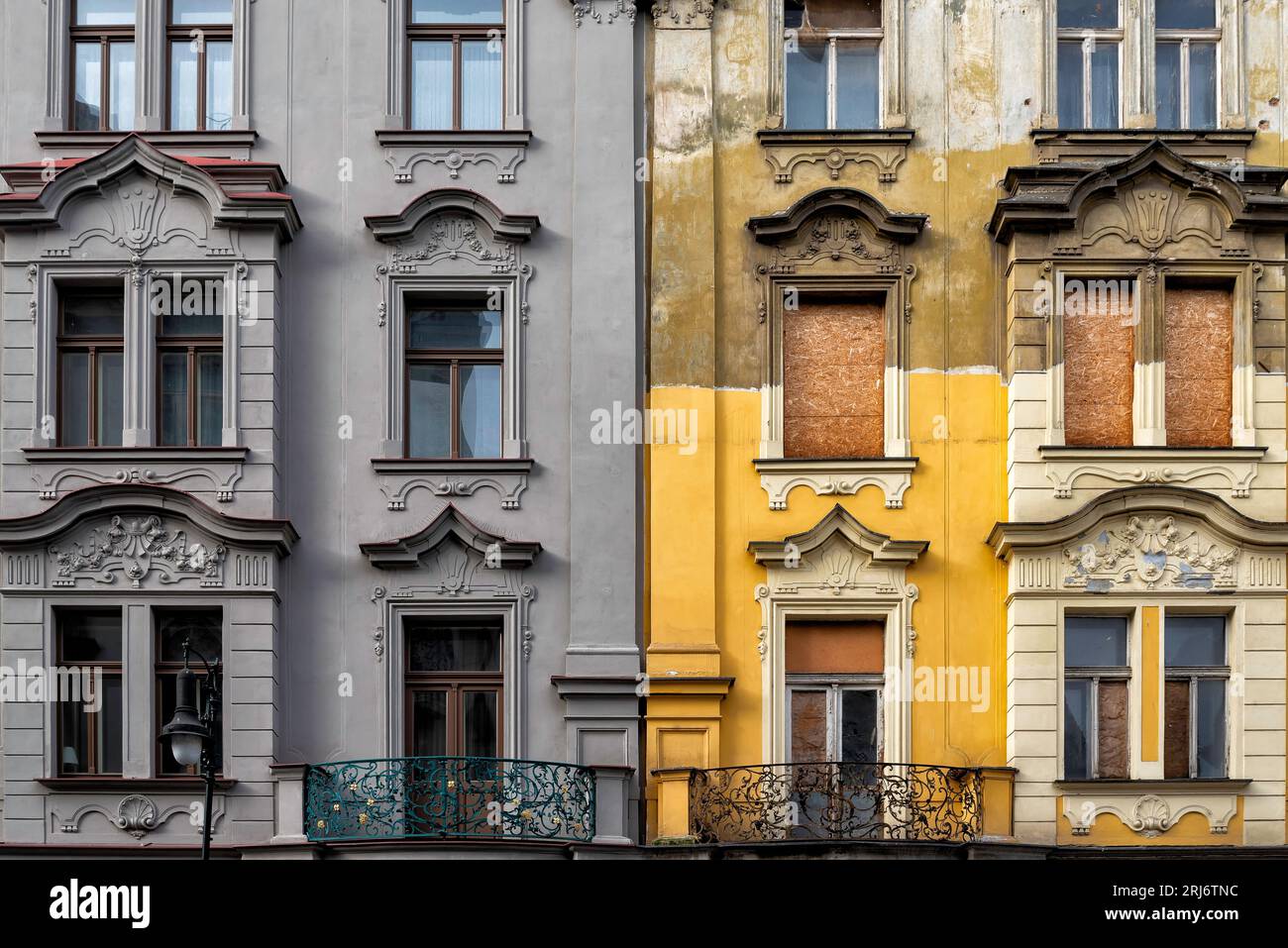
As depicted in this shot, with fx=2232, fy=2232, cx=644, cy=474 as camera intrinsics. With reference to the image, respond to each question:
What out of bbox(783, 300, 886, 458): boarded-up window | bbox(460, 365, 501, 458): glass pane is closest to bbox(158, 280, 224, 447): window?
bbox(460, 365, 501, 458): glass pane

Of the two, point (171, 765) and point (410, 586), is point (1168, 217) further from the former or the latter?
point (171, 765)

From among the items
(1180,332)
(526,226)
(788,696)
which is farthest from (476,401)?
(1180,332)

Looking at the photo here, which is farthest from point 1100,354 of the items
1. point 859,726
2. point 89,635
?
point 89,635

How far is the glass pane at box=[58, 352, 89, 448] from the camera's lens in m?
24.2

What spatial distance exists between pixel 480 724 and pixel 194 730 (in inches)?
157

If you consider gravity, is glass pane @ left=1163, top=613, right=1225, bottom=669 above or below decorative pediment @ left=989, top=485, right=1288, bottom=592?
below

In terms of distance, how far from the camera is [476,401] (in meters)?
24.6

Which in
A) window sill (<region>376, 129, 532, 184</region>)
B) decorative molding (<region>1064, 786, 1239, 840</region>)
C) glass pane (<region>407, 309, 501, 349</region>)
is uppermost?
window sill (<region>376, 129, 532, 184</region>)

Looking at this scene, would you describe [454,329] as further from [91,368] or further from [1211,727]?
[1211,727]

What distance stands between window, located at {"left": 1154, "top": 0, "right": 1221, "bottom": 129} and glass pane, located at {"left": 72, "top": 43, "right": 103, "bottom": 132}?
11815 millimetres

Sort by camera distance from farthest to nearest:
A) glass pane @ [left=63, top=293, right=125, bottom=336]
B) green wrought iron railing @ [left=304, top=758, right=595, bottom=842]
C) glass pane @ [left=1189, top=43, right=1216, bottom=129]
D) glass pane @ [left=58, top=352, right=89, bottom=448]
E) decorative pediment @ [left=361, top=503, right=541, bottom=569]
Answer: glass pane @ [left=1189, top=43, right=1216, bottom=129] → glass pane @ [left=63, top=293, right=125, bottom=336] → glass pane @ [left=58, top=352, right=89, bottom=448] → decorative pediment @ [left=361, top=503, right=541, bottom=569] → green wrought iron railing @ [left=304, top=758, right=595, bottom=842]

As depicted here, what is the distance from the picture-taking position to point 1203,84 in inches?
979

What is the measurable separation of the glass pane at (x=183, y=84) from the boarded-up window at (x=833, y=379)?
277 inches

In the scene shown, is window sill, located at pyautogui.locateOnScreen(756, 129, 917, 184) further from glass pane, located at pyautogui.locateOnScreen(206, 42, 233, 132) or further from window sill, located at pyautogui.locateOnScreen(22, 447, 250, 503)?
window sill, located at pyautogui.locateOnScreen(22, 447, 250, 503)
